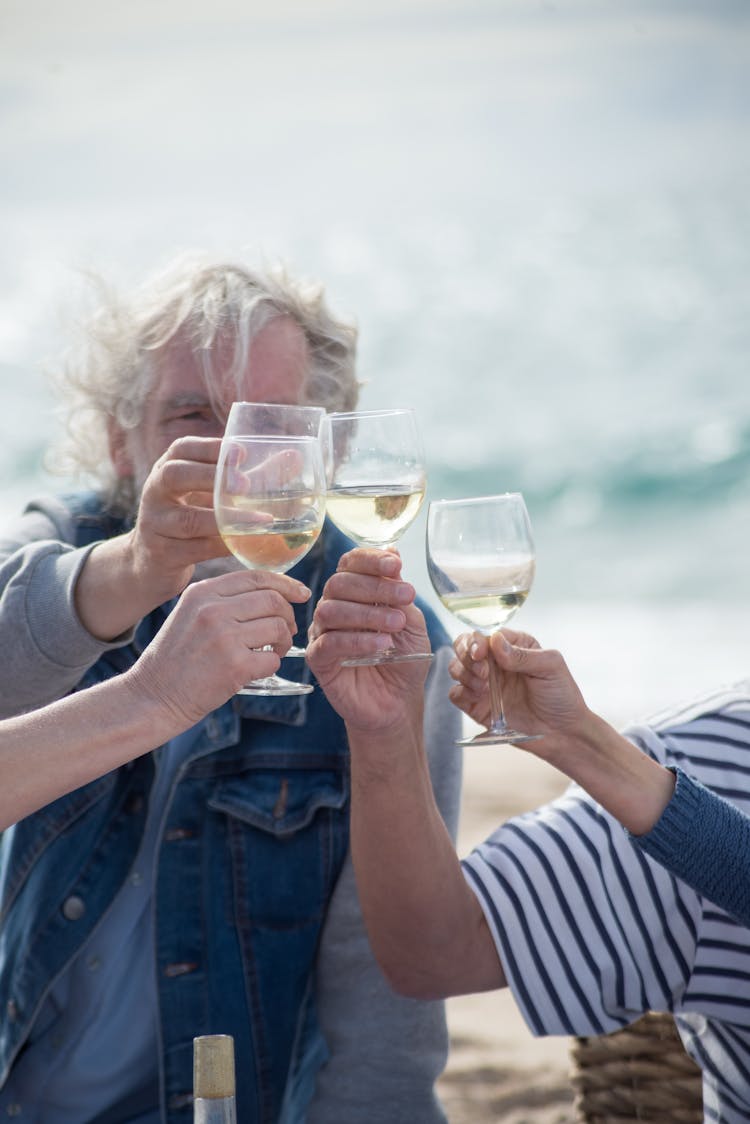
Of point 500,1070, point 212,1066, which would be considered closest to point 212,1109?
point 212,1066

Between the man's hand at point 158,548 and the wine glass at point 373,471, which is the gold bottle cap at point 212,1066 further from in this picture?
the man's hand at point 158,548

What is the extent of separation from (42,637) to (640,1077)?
4.34 feet

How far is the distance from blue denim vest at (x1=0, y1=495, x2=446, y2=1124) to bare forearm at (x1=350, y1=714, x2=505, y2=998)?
0.31m

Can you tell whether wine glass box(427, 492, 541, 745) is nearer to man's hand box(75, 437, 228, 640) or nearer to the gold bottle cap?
man's hand box(75, 437, 228, 640)

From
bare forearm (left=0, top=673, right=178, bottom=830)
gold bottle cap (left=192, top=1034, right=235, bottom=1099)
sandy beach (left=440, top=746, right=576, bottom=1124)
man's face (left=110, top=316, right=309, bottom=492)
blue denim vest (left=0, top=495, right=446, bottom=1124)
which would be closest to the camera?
gold bottle cap (left=192, top=1034, right=235, bottom=1099)

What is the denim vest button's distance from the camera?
7.28ft

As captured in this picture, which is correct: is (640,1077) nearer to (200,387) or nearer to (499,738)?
(499,738)

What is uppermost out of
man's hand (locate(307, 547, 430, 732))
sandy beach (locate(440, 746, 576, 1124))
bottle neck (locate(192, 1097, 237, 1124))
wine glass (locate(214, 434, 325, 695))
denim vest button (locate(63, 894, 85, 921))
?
wine glass (locate(214, 434, 325, 695))

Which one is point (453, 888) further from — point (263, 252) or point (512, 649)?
point (263, 252)

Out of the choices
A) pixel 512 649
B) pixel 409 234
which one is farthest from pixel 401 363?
pixel 512 649

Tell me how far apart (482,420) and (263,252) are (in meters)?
13.4

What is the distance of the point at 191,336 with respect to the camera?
238 centimetres

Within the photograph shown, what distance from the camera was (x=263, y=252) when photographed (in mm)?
2654

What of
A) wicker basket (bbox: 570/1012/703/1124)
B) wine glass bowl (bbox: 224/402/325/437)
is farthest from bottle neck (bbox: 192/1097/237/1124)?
wicker basket (bbox: 570/1012/703/1124)
